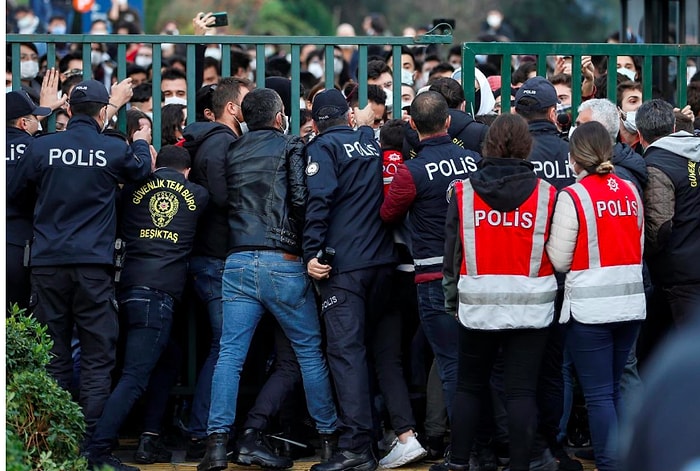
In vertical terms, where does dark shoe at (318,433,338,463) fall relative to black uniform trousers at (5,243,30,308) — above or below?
below

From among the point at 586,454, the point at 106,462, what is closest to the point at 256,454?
the point at 106,462

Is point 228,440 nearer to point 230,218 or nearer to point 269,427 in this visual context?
point 269,427

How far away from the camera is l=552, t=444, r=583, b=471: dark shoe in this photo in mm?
6980

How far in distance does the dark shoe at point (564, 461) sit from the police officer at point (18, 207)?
3173mm

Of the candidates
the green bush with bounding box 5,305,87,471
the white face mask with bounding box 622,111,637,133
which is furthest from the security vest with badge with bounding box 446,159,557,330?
the green bush with bounding box 5,305,87,471

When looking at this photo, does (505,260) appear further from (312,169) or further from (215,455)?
(215,455)

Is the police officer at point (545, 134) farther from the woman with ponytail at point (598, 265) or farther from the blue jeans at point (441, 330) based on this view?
the blue jeans at point (441, 330)

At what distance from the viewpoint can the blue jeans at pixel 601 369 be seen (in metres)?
6.33

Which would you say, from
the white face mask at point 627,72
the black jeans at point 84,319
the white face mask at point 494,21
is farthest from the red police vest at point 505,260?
the white face mask at point 494,21

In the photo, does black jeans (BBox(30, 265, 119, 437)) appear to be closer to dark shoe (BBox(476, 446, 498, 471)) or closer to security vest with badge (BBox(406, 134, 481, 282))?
security vest with badge (BBox(406, 134, 481, 282))

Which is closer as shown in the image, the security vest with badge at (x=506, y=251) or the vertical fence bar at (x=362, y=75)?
the security vest with badge at (x=506, y=251)

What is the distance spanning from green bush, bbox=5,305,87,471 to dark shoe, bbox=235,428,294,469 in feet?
3.73

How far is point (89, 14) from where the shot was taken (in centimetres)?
1755

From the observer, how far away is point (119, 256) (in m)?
7.06
